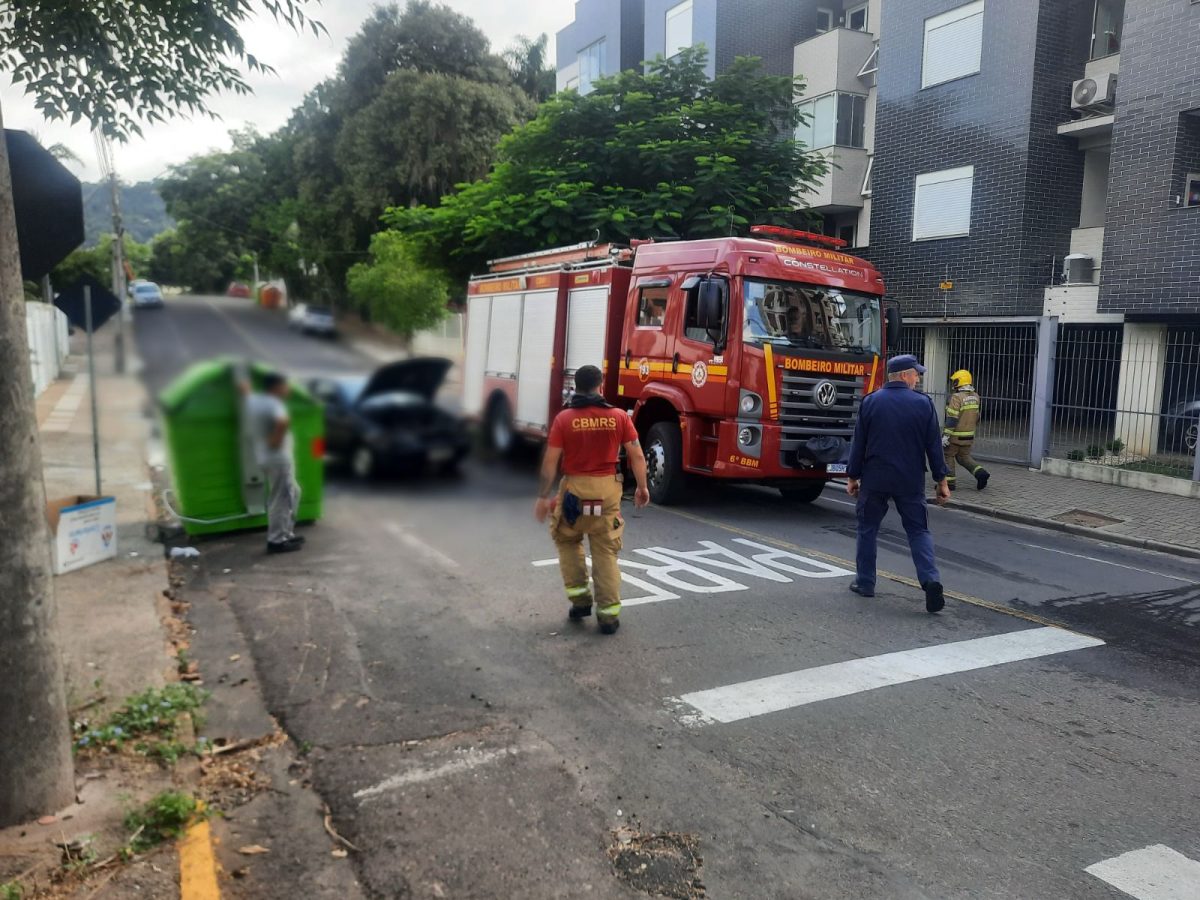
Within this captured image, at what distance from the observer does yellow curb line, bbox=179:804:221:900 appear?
3.20 meters

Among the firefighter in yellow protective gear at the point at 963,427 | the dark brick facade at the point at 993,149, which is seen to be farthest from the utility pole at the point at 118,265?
the dark brick facade at the point at 993,149

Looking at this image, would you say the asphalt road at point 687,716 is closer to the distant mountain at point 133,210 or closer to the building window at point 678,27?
the distant mountain at point 133,210

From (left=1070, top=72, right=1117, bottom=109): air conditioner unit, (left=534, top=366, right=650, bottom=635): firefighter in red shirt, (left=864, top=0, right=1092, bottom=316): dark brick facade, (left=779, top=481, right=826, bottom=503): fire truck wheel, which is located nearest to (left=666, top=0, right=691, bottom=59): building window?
(left=864, top=0, right=1092, bottom=316): dark brick facade

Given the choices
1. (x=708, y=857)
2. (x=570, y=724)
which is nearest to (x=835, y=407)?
(x=570, y=724)

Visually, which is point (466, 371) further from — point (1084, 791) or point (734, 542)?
point (734, 542)

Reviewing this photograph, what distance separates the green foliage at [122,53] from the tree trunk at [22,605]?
902 mm

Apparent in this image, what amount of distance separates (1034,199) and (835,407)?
10186 millimetres

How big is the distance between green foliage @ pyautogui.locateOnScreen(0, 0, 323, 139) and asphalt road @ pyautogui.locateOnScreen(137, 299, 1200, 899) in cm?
62

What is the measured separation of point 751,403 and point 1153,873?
6050mm

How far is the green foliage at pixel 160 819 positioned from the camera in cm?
346

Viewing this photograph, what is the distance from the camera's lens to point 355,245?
58.7 inches

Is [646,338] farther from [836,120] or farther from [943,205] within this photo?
[836,120]

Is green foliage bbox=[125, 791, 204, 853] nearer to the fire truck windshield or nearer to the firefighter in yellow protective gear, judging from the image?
the fire truck windshield

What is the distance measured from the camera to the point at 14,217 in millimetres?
2344
